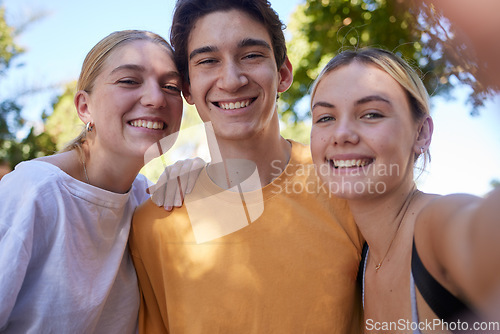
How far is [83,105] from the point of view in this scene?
8.70 feet

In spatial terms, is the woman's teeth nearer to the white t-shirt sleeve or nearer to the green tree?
the white t-shirt sleeve

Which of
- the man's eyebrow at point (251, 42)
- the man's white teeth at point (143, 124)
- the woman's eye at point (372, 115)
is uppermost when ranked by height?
the man's eyebrow at point (251, 42)

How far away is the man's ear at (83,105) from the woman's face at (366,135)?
55.7 inches

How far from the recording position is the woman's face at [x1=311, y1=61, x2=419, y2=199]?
75.9 inches

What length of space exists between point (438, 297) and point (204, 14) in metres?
2.07

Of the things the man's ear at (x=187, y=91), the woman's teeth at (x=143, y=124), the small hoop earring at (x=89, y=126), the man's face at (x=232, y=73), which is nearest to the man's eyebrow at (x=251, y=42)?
the man's face at (x=232, y=73)

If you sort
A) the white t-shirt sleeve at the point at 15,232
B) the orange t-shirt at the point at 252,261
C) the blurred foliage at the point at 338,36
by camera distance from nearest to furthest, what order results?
the white t-shirt sleeve at the point at 15,232
the orange t-shirt at the point at 252,261
the blurred foliage at the point at 338,36

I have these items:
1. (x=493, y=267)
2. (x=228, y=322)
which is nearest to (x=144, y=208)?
→ (x=228, y=322)

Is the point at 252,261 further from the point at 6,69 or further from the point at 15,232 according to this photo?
the point at 6,69

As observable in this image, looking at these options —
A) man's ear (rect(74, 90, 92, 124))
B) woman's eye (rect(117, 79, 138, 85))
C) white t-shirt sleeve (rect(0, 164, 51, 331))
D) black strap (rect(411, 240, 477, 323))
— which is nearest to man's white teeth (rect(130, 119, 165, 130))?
woman's eye (rect(117, 79, 138, 85))

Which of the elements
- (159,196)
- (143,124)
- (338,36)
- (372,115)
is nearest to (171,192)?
(159,196)

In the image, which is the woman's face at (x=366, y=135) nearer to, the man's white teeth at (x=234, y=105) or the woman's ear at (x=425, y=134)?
the woman's ear at (x=425, y=134)

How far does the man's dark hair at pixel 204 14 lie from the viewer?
2676 mm

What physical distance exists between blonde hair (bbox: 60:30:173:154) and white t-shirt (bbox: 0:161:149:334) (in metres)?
0.48
